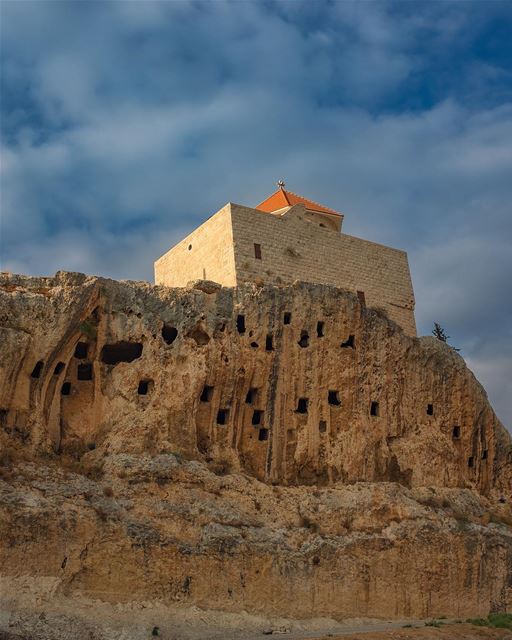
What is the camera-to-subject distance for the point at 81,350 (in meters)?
24.5

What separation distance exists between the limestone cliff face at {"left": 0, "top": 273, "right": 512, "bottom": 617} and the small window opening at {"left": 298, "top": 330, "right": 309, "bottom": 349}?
0.23 feet

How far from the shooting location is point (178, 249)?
104ft

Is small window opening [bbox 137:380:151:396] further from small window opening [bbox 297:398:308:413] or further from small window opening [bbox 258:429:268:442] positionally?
small window opening [bbox 297:398:308:413]

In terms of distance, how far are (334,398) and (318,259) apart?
231 inches

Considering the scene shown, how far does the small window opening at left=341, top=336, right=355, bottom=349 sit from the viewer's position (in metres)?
26.9

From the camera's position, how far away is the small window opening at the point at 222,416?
2519 centimetres

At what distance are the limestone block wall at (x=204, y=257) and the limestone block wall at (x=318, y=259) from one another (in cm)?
37

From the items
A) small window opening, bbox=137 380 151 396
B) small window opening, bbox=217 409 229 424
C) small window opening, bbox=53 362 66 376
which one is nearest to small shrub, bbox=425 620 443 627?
small window opening, bbox=217 409 229 424

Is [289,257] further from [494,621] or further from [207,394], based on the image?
[494,621]

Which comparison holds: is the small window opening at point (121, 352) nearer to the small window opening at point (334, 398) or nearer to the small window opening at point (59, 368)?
the small window opening at point (59, 368)

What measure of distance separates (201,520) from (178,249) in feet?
40.3

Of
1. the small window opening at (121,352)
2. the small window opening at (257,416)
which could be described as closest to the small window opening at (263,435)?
the small window opening at (257,416)

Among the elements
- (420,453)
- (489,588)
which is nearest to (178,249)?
(420,453)

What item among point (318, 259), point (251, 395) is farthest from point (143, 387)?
point (318, 259)
